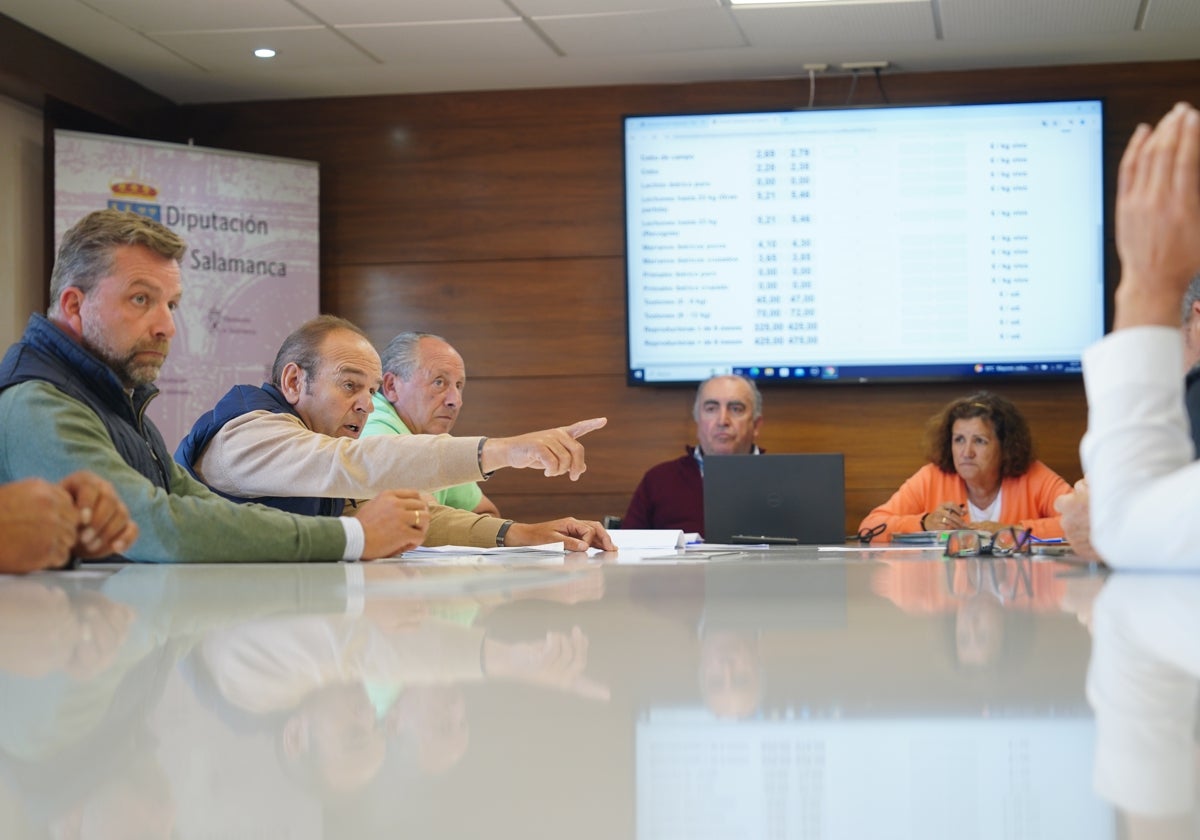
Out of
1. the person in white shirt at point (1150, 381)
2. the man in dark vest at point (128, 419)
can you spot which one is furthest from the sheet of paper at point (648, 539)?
the person in white shirt at point (1150, 381)

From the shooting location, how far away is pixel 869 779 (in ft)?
1.69

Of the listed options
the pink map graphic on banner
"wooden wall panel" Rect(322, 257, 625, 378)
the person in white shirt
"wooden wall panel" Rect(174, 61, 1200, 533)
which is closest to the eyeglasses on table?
the person in white shirt

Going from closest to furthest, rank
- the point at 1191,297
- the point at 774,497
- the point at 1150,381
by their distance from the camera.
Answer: the point at 1150,381
the point at 1191,297
the point at 774,497

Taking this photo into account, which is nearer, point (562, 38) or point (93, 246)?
point (93, 246)

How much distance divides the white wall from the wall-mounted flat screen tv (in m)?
2.42

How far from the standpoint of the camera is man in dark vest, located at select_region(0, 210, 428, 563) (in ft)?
6.97

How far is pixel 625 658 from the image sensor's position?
83cm

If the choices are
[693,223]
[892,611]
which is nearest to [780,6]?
[693,223]

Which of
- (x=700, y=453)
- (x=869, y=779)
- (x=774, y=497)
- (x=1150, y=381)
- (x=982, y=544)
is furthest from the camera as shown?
(x=700, y=453)

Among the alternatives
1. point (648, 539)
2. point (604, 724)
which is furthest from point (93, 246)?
point (604, 724)

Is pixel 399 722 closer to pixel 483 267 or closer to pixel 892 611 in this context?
pixel 892 611

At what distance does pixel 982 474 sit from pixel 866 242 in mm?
1267

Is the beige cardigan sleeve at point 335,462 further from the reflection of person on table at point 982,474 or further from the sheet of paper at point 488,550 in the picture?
the reflection of person on table at point 982,474

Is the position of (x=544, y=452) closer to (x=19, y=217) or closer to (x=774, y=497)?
(x=774, y=497)
